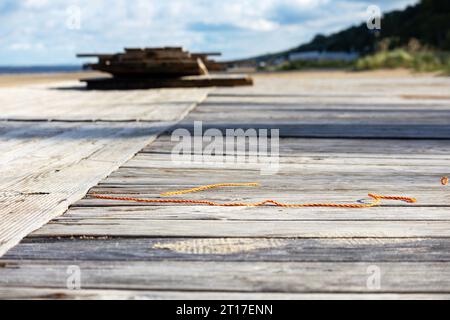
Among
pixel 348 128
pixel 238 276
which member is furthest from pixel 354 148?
pixel 238 276

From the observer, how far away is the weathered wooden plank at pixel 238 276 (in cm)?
129

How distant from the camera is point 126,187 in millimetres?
2234

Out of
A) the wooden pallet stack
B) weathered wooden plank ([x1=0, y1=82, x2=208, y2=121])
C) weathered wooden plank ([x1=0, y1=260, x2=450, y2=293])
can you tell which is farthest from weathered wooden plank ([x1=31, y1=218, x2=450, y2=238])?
the wooden pallet stack

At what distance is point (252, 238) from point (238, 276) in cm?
28

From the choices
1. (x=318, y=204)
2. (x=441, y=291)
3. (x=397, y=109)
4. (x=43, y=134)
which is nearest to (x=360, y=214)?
(x=318, y=204)

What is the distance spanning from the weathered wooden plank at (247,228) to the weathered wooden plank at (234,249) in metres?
0.04

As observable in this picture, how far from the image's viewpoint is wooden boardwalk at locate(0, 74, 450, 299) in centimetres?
130

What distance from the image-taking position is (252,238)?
5.32 ft

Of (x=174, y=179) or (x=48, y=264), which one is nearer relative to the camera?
(x=48, y=264)

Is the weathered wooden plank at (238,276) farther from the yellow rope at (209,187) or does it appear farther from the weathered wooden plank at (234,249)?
the yellow rope at (209,187)

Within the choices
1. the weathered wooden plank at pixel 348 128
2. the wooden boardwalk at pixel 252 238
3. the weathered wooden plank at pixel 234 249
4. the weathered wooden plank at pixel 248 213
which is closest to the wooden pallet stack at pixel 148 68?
the weathered wooden plank at pixel 348 128

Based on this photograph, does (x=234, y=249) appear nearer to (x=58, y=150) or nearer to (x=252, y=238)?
(x=252, y=238)

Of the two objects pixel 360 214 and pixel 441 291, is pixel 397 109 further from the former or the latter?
pixel 441 291

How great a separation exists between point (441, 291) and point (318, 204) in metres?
0.73
